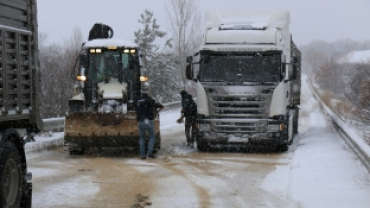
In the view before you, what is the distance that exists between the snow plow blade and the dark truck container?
6.31m

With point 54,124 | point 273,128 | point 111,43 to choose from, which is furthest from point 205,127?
point 54,124

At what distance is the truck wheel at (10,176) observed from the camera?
6758 mm

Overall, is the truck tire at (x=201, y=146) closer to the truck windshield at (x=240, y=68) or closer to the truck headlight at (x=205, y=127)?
the truck headlight at (x=205, y=127)

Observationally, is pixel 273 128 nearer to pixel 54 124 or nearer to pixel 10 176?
pixel 54 124

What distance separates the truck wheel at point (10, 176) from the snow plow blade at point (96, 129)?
694cm

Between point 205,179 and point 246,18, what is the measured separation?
6.56m

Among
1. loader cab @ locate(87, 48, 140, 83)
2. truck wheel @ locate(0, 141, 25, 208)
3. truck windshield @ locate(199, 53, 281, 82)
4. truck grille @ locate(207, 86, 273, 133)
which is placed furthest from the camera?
loader cab @ locate(87, 48, 140, 83)

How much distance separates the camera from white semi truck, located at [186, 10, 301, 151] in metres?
15.0

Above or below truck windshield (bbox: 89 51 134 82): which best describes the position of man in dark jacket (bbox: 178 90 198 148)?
below

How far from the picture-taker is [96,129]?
14484 millimetres

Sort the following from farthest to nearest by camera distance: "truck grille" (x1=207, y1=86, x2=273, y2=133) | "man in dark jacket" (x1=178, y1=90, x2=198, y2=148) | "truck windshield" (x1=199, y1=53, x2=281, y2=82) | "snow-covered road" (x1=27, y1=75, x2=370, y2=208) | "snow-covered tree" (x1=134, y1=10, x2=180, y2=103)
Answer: "snow-covered tree" (x1=134, y1=10, x2=180, y2=103)
"man in dark jacket" (x1=178, y1=90, x2=198, y2=148)
"truck windshield" (x1=199, y1=53, x2=281, y2=82)
"truck grille" (x1=207, y1=86, x2=273, y2=133)
"snow-covered road" (x1=27, y1=75, x2=370, y2=208)

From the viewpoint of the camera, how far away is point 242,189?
9.92 m

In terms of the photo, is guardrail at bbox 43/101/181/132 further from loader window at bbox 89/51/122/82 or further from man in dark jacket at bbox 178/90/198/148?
man in dark jacket at bbox 178/90/198/148

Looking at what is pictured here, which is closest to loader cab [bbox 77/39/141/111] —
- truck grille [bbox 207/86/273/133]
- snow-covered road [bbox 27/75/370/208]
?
snow-covered road [bbox 27/75/370/208]
